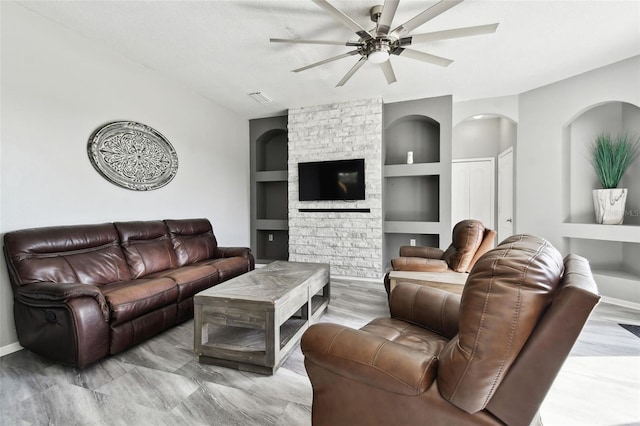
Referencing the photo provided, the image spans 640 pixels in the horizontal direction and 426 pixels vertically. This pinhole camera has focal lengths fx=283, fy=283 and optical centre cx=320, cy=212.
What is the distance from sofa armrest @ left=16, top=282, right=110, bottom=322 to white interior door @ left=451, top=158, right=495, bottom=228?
18.6 feet

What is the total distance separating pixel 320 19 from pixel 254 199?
3.59m

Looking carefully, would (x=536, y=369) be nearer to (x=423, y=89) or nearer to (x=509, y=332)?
(x=509, y=332)

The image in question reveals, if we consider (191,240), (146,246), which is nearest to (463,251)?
(191,240)

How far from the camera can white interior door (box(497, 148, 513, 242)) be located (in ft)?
15.6

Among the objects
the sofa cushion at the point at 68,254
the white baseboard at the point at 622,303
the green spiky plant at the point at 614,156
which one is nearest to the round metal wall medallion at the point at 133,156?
the sofa cushion at the point at 68,254

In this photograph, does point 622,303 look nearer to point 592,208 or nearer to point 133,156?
point 592,208

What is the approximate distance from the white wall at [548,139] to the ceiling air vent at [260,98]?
12.6ft

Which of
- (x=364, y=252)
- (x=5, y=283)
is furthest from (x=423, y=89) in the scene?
(x=5, y=283)

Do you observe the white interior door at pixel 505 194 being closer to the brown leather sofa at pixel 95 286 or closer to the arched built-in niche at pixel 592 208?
the arched built-in niche at pixel 592 208

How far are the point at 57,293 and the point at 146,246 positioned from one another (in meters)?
1.23

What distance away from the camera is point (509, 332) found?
858 millimetres

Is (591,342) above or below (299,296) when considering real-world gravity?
below

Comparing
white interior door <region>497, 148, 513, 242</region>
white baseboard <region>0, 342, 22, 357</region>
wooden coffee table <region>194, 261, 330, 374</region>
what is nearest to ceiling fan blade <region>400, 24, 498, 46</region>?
wooden coffee table <region>194, 261, 330, 374</region>

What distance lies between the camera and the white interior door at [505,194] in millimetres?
4766
